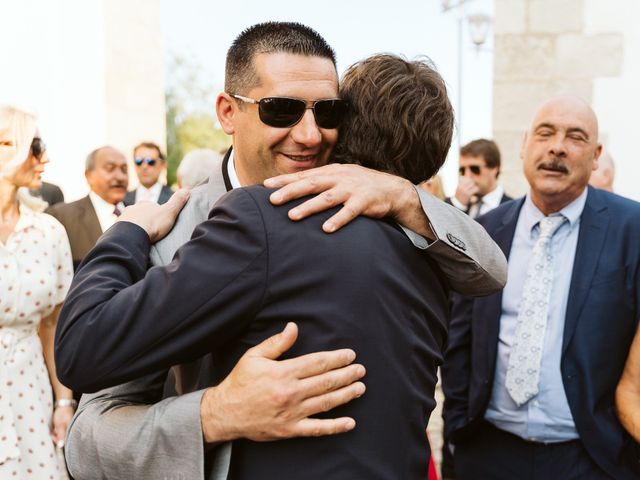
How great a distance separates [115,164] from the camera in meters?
6.77

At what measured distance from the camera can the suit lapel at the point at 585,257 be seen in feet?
10.4

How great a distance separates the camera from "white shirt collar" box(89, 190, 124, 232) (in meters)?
6.16

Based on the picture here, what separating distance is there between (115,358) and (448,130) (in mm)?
1008

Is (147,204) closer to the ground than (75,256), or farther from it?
farther from it

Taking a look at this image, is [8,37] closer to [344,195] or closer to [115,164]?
[115,164]

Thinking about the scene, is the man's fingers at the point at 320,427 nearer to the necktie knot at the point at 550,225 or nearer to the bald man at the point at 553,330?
the bald man at the point at 553,330

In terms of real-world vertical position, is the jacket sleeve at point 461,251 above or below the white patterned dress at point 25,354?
above

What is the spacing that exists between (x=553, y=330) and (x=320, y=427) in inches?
77.1

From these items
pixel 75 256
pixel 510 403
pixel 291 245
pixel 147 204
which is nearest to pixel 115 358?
pixel 291 245

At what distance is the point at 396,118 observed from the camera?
6.07ft

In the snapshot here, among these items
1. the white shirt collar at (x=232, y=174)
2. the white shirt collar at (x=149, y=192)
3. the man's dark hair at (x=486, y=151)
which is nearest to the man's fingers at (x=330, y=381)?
the white shirt collar at (x=232, y=174)

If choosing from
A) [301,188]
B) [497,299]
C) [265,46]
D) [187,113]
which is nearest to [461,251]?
[301,188]

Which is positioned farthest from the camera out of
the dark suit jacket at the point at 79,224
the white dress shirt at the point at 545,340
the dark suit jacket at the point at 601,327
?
the dark suit jacket at the point at 79,224

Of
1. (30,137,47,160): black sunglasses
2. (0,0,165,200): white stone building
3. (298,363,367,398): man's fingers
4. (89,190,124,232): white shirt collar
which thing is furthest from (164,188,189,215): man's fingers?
(0,0,165,200): white stone building
